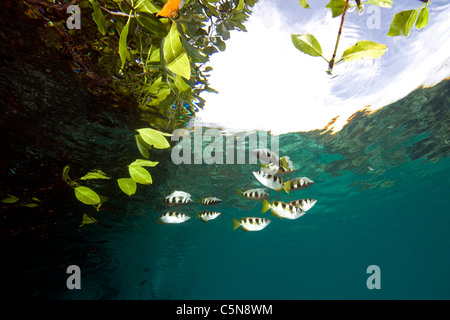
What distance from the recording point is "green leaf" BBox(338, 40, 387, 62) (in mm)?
1119

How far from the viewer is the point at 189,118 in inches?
273

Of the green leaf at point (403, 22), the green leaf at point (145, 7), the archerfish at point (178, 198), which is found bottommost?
the archerfish at point (178, 198)

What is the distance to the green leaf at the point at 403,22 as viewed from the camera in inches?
48.2

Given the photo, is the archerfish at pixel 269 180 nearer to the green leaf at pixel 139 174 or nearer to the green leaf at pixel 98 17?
the green leaf at pixel 139 174

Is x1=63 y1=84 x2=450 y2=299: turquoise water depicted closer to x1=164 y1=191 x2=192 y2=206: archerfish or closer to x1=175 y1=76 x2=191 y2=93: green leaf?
x1=164 y1=191 x2=192 y2=206: archerfish

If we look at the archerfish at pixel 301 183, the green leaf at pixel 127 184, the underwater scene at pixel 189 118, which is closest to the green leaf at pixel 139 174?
the underwater scene at pixel 189 118

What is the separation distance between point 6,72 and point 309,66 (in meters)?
8.12

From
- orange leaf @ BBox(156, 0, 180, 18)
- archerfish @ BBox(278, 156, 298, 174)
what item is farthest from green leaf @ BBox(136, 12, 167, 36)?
archerfish @ BBox(278, 156, 298, 174)

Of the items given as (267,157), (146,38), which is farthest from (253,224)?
(146,38)

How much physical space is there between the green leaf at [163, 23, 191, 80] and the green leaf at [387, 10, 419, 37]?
1250 mm

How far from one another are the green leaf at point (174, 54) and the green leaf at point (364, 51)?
2.98 ft

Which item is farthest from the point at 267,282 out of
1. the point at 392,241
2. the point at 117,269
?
the point at 117,269

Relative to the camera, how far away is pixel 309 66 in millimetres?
7059
